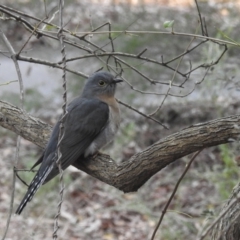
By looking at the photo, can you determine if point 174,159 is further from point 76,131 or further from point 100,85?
point 100,85

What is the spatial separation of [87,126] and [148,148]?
1326 millimetres

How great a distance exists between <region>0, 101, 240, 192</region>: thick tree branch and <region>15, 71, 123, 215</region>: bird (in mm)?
200

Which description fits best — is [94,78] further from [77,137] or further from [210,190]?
[210,190]

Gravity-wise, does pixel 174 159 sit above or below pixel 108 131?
below

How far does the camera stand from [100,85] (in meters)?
5.18

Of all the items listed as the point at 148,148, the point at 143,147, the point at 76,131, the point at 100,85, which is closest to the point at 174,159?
the point at 148,148

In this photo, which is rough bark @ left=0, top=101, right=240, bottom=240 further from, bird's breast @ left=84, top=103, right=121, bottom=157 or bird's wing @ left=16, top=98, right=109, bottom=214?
bird's breast @ left=84, top=103, right=121, bottom=157

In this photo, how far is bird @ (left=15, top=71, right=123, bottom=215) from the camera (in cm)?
425

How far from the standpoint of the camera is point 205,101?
8.20 metres

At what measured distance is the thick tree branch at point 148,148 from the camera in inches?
130

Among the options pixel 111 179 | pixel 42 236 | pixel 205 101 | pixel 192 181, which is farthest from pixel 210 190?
pixel 111 179

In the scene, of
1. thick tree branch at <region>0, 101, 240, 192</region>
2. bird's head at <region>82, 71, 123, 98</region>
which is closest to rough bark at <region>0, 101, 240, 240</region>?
thick tree branch at <region>0, 101, 240, 192</region>

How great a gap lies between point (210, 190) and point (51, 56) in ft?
13.5

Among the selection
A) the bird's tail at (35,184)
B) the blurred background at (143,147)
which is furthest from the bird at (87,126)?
the blurred background at (143,147)
